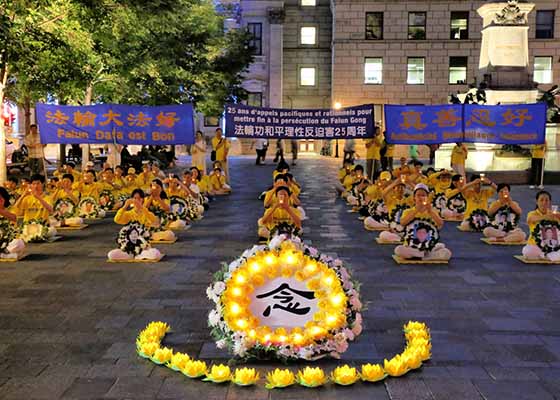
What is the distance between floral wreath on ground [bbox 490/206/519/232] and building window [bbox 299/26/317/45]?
3725 cm

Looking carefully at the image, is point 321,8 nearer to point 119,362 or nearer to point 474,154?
point 474,154

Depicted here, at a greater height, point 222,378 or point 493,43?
point 493,43

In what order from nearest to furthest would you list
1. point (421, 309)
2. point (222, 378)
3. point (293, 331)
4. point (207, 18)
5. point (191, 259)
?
point (222, 378) → point (293, 331) → point (421, 309) → point (191, 259) → point (207, 18)

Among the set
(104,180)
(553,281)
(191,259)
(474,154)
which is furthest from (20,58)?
(474,154)

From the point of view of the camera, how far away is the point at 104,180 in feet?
56.2

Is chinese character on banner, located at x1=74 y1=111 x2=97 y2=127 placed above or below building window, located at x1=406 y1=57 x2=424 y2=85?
below

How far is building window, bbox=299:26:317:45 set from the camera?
47.9 meters

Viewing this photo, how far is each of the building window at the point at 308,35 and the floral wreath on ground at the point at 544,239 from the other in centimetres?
3913

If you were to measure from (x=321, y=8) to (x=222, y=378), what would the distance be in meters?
45.1

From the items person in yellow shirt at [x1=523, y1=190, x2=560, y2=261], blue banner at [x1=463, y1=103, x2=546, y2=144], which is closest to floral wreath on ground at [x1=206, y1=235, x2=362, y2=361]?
person in yellow shirt at [x1=523, y1=190, x2=560, y2=261]

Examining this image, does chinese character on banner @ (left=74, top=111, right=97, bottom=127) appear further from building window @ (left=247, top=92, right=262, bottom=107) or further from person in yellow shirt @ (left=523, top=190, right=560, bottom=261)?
building window @ (left=247, top=92, right=262, bottom=107)

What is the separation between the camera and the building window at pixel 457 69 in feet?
144

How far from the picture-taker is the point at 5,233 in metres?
11.0

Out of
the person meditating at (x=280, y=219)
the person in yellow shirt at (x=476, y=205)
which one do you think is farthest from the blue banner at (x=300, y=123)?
the person meditating at (x=280, y=219)
